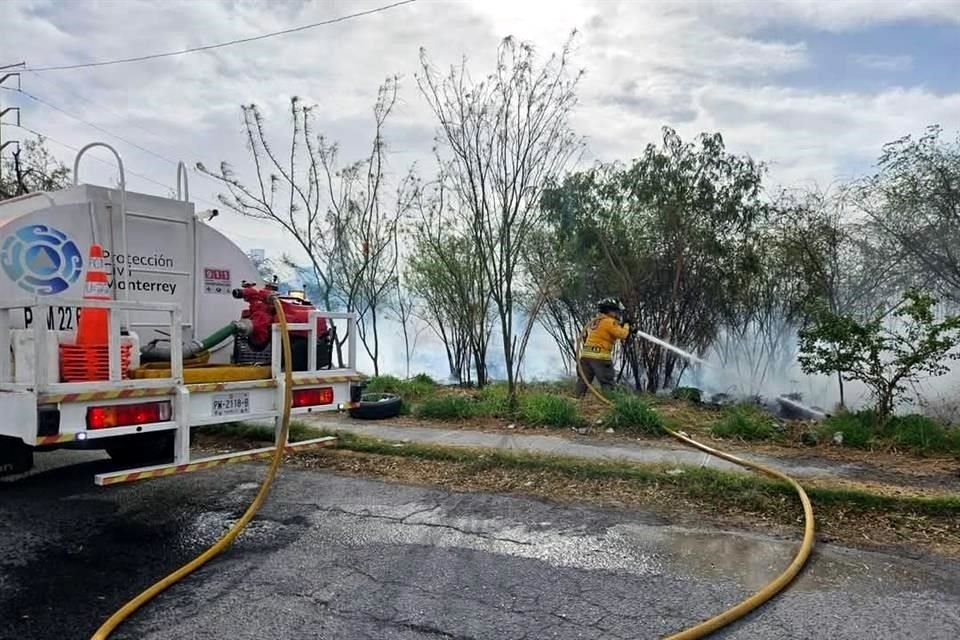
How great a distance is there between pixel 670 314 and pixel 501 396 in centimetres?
395

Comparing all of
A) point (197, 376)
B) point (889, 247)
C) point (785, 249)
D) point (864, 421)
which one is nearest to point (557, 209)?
point (785, 249)

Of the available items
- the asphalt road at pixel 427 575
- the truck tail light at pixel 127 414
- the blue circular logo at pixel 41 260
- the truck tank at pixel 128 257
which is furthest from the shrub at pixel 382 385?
the truck tail light at pixel 127 414

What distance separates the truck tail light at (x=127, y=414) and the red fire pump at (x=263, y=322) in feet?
3.72

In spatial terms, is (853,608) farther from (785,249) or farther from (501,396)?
(785,249)

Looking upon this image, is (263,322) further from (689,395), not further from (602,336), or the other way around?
(689,395)

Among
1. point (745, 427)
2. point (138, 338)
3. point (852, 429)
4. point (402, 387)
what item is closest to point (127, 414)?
point (138, 338)

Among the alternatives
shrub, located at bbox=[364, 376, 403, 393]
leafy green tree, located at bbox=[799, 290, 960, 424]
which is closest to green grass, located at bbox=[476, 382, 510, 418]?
shrub, located at bbox=[364, 376, 403, 393]

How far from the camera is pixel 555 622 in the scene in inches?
134

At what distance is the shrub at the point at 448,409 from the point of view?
930 centimetres

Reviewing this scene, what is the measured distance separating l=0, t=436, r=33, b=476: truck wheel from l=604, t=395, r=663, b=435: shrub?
19.2 ft

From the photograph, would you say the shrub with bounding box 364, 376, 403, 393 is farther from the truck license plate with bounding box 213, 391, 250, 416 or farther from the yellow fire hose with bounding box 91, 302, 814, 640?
the yellow fire hose with bounding box 91, 302, 814, 640

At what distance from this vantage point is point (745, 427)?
7.83m

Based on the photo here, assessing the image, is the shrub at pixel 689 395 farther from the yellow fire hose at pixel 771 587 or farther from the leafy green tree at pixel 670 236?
the yellow fire hose at pixel 771 587

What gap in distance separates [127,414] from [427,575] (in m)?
2.20
